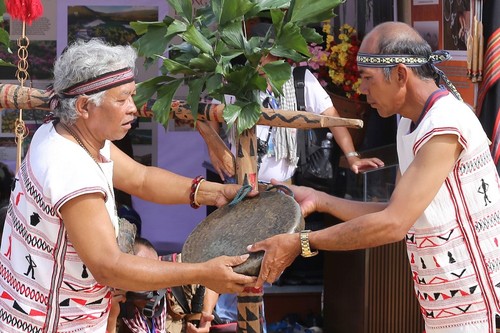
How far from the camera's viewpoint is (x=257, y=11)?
3793mm

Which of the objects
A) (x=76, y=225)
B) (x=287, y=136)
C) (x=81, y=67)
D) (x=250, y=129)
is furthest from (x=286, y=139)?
(x=76, y=225)

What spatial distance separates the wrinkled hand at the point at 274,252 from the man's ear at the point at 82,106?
73 centimetres

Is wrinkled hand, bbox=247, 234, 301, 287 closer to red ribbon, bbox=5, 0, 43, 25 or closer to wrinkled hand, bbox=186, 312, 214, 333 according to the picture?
red ribbon, bbox=5, 0, 43, 25

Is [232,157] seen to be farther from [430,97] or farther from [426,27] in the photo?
[426,27]

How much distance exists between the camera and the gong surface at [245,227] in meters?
3.55

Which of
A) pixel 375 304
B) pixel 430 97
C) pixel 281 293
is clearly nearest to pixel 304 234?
pixel 430 97

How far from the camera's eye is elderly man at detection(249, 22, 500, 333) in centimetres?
341

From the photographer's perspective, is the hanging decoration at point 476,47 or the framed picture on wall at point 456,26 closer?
the hanging decoration at point 476,47

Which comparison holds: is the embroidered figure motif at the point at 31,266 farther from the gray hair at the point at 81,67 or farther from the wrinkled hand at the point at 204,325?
the wrinkled hand at the point at 204,325

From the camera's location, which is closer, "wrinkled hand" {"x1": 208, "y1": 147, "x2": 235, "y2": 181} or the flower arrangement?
"wrinkled hand" {"x1": 208, "y1": 147, "x2": 235, "y2": 181}

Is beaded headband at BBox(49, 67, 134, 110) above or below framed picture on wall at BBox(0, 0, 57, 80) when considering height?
above

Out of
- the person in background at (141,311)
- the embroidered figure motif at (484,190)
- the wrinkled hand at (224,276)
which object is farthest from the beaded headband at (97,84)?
the person in background at (141,311)

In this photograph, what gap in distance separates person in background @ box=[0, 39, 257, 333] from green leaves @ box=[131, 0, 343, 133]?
0.41m

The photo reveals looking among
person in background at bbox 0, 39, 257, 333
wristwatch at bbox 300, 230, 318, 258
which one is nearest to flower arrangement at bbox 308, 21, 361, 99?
wristwatch at bbox 300, 230, 318, 258
